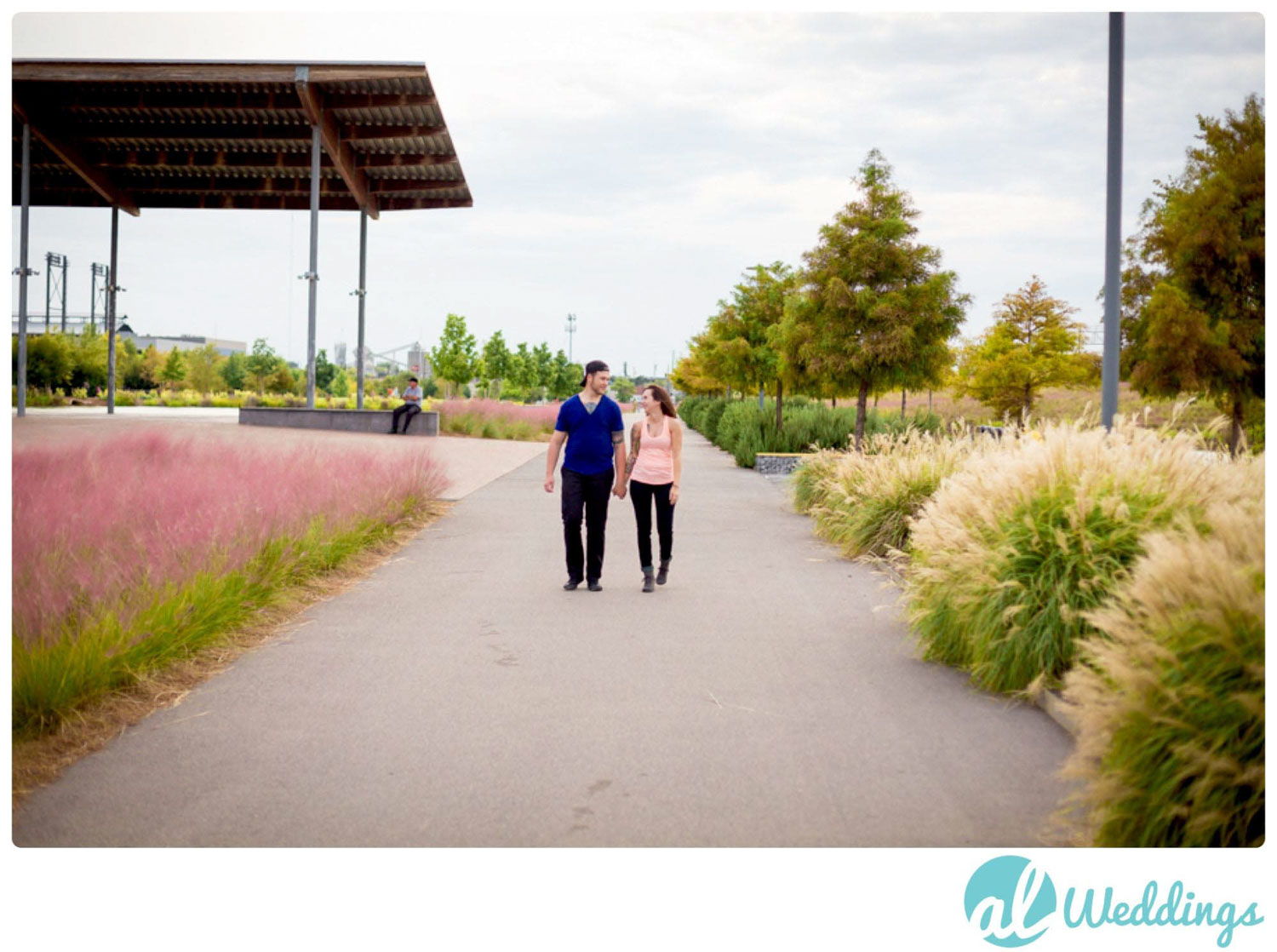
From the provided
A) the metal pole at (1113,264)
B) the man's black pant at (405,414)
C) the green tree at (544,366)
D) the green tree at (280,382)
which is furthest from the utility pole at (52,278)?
the green tree at (544,366)

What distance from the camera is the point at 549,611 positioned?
7.17 m

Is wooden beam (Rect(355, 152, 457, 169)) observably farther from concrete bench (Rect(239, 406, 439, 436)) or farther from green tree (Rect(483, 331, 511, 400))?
green tree (Rect(483, 331, 511, 400))

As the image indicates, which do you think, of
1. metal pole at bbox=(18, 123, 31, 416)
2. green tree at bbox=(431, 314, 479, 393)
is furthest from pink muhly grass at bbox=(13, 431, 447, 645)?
green tree at bbox=(431, 314, 479, 393)

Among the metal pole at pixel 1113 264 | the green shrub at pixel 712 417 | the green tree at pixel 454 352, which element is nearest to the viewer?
the metal pole at pixel 1113 264

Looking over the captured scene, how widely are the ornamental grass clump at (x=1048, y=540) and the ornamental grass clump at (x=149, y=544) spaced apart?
422cm

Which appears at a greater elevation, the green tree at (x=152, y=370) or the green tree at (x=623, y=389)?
the green tree at (x=623, y=389)

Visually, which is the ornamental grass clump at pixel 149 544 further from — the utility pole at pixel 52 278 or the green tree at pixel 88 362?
the green tree at pixel 88 362

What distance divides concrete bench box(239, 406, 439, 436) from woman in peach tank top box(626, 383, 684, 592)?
21.2m

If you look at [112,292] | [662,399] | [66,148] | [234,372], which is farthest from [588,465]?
[234,372]

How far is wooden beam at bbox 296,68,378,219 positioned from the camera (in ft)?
79.2

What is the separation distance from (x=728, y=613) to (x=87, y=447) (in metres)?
6.82

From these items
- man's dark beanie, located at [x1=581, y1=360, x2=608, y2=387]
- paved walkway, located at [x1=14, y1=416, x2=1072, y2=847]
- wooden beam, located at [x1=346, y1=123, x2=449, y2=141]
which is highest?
wooden beam, located at [x1=346, y1=123, x2=449, y2=141]

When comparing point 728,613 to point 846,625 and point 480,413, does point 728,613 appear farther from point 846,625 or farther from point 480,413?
point 480,413

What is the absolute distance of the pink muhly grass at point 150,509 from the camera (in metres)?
5.26
